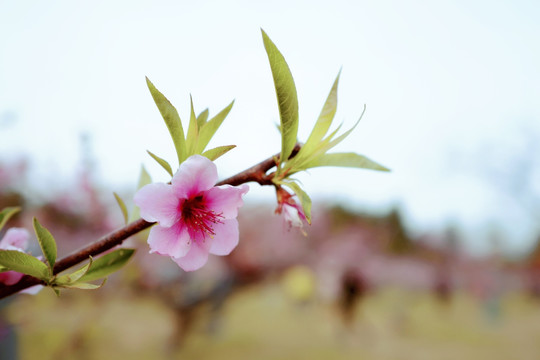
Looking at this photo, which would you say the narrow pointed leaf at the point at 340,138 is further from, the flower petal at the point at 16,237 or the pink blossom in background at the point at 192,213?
the flower petal at the point at 16,237

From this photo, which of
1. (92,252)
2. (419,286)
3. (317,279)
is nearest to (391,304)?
(419,286)

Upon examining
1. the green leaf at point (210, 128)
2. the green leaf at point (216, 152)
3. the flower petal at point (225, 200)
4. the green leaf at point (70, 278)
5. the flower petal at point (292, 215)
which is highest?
the green leaf at point (210, 128)

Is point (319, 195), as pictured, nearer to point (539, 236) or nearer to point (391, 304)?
point (391, 304)

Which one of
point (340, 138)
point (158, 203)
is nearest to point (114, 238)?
point (158, 203)

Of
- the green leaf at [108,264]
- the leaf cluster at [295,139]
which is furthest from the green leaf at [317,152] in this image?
the green leaf at [108,264]

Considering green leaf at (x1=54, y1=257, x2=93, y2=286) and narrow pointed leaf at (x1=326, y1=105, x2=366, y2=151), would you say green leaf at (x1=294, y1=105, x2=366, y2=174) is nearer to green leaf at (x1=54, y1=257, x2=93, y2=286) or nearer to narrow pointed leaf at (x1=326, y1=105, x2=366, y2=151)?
narrow pointed leaf at (x1=326, y1=105, x2=366, y2=151)

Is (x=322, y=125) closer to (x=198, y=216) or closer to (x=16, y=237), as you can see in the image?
(x=198, y=216)
